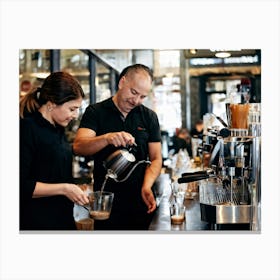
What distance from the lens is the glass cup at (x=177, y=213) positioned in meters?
3.38

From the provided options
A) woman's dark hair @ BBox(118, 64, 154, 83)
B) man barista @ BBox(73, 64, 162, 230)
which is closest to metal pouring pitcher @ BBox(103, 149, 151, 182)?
man barista @ BBox(73, 64, 162, 230)

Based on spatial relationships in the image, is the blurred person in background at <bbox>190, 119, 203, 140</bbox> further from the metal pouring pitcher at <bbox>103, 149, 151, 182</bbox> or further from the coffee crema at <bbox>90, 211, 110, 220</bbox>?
the coffee crema at <bbox>90, 211, 110, 220</bbox>

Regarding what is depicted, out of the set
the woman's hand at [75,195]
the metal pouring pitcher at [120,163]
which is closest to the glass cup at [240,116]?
the metal pouring pitcher at [120,163]

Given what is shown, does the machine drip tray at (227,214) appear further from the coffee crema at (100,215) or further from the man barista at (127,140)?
the coffee crema at (100,215)

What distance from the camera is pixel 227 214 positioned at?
125 inches

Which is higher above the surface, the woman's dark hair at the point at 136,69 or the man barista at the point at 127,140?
the woman's dark hair at the point at 136,69

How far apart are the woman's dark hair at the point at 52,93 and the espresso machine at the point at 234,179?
0.69 metres

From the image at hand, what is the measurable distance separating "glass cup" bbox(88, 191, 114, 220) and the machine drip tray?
466mm

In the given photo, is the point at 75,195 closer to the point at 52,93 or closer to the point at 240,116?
the point at 52,93

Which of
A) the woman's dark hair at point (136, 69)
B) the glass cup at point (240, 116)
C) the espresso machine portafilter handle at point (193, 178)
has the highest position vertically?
the woman's dark hair at point (136, 69)

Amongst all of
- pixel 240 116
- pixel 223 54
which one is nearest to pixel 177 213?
pixel 240 116
